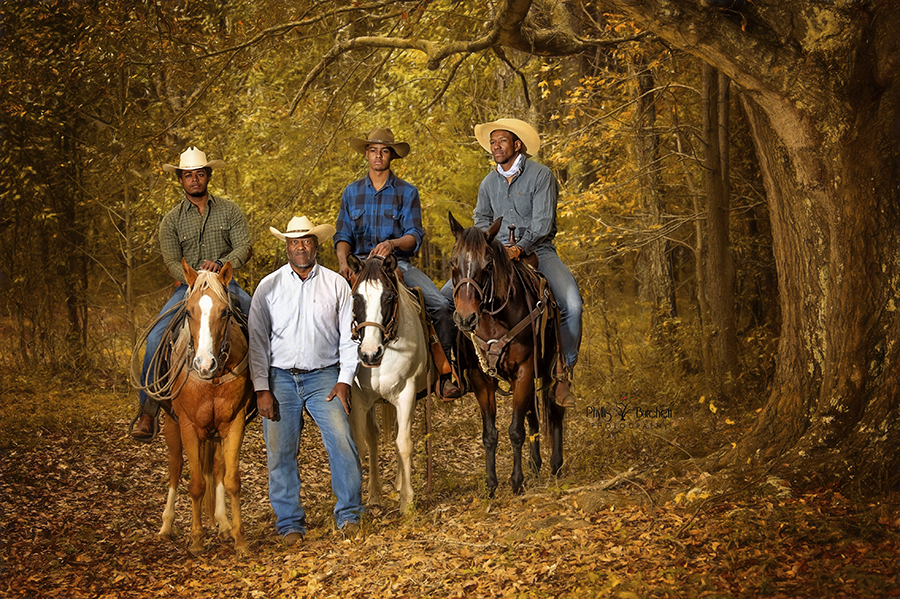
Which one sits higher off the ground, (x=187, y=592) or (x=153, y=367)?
(x=153, y=367)

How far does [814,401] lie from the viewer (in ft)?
19.1

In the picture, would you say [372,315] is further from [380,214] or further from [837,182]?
[837,182]

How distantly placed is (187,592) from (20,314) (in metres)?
10.4

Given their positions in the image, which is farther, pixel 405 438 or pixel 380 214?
pixel 380 214

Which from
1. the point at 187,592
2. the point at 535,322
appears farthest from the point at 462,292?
the point at 187,592

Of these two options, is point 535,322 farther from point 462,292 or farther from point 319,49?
point 319,49

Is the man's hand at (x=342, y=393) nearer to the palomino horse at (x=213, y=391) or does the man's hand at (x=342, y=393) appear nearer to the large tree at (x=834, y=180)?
the palomino horse at (x=213, y=391)

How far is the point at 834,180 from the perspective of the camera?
5688 mm

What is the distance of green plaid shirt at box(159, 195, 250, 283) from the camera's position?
7387 millimetres

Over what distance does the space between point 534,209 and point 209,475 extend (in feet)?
12.5

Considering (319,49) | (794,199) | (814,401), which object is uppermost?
(319,49)

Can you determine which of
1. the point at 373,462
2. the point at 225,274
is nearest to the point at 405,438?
the point at 373,462

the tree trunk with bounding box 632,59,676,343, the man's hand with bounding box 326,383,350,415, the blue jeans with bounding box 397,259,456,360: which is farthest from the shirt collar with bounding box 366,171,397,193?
the tree trunk with bounding box 632,59,676,343

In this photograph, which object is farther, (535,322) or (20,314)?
(20,314)
